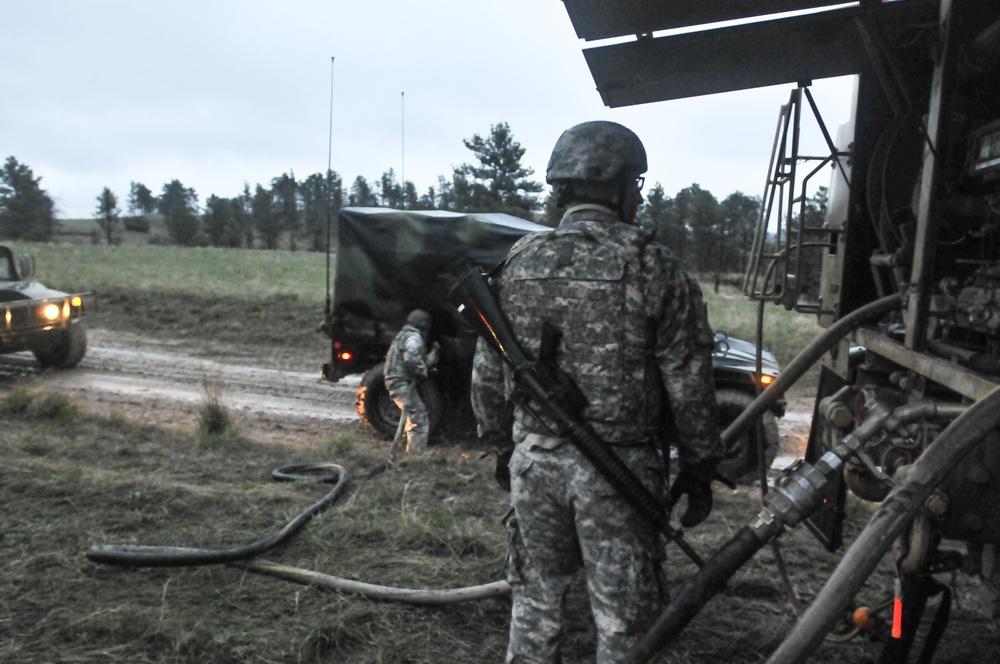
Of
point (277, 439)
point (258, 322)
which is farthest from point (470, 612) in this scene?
point (258, 322)

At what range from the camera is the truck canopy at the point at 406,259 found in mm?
8148

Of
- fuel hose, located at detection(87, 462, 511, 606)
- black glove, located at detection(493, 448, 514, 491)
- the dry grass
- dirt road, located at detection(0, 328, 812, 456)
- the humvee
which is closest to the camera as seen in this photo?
black glove, located at detection(493, 448, 514, 491)

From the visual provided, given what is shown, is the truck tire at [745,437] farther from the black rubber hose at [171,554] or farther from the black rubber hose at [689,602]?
the black rubber hose at [689,602]

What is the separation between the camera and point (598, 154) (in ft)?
8.99

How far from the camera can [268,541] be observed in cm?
403

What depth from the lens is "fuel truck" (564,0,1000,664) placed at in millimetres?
2467

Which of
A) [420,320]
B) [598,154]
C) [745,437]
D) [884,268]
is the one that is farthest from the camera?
[420,320]

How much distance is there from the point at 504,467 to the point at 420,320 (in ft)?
15.8

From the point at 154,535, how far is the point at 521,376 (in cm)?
259

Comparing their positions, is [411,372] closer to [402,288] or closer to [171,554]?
[402,288]

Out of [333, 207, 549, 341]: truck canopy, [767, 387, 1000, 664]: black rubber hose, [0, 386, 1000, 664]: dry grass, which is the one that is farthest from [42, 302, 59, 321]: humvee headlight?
[767, 387, 1000, 664]: black rubber hose

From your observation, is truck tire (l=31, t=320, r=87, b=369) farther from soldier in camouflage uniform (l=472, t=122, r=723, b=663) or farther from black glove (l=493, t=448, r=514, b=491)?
soldier in camouflage uniform (l=472, t=122, r=723, b=663)

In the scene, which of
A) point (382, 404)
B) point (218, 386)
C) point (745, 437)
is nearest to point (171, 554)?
point (382, 404)

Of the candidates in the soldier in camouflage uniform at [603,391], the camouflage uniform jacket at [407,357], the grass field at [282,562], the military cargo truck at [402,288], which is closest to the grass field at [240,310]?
the military cargo truck at [402,288]
